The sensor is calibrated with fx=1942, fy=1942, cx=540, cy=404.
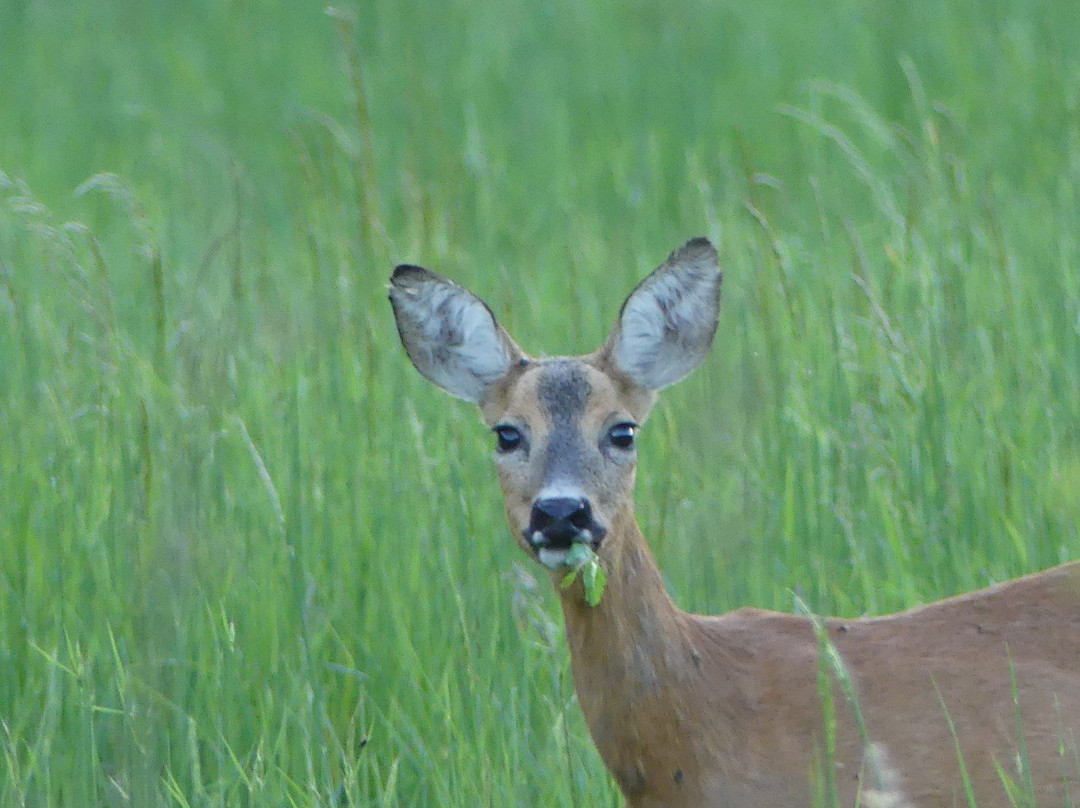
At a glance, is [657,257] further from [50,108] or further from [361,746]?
[50,108]

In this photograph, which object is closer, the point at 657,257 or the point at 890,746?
the point at 890,746

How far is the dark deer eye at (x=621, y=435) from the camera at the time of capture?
14.3 ft

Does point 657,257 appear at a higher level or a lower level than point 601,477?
higher

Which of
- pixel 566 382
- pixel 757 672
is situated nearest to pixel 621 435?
pixel 566 382

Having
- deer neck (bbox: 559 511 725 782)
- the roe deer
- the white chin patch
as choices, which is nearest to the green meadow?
deer neck (bbox: 559 511 725 782)

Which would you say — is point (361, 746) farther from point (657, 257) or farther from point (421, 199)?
point (657, 257)

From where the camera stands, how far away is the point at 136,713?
4.17 meters

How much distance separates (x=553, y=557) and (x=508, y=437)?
0.51 m

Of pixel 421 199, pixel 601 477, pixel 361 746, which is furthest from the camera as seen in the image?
pixel 421 199

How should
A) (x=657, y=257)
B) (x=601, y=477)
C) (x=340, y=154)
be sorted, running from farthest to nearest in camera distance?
(x=340, y=154) → (x=657, y=257) → (x=601, y=477)

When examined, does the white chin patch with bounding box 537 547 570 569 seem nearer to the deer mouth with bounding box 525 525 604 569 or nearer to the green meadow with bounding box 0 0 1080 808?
the deer mouth with bounding box 525 525 604 569

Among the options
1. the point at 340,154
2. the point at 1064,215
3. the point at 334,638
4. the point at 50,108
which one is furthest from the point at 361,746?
the point at 50,108

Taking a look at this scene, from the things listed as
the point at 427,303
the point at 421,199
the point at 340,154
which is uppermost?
the point at 340,154

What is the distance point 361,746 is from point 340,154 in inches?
240
